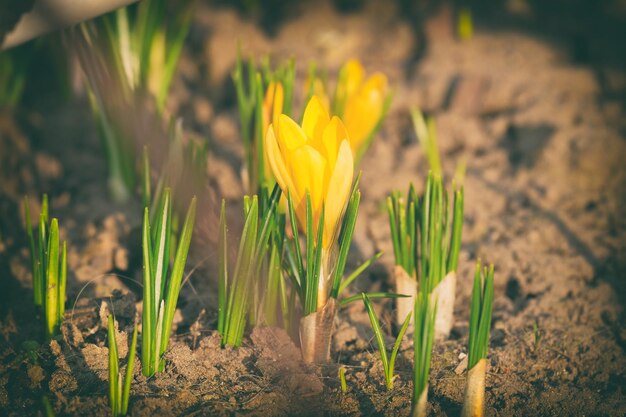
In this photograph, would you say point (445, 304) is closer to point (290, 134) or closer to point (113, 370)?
point (290, 134)

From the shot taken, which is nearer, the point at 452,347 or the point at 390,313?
the point at 452,347

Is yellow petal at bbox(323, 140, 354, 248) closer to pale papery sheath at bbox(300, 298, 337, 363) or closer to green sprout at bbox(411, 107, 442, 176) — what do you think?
pale papery sheath at bbox(300, 298, 337, 363)

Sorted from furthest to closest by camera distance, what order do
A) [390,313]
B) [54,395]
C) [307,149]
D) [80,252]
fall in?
[80,252] → [390,313] → [54,395] → [307,149]

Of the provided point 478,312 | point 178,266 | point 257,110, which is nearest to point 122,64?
point 257,110

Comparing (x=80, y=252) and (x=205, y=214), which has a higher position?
(x=205, y=214)

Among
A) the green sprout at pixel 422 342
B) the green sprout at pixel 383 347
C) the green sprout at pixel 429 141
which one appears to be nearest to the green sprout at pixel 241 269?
the green sprout at pixel 383 347

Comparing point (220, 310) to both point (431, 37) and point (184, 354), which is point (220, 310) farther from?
point (431, 37)

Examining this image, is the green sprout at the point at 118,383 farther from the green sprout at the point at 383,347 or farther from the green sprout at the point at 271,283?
the green sprout at the point at 383,347

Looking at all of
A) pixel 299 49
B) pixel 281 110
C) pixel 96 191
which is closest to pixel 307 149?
pixel 281 110
